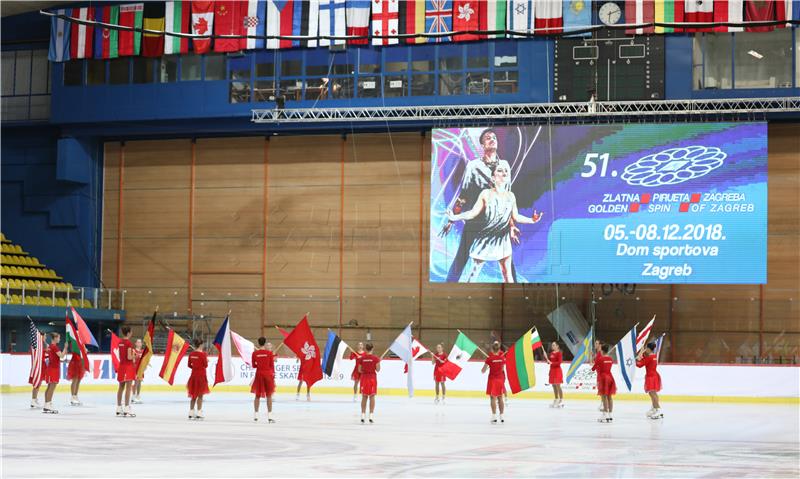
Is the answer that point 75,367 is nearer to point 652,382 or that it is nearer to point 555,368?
point 555,368

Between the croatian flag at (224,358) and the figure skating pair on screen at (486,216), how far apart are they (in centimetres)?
1399

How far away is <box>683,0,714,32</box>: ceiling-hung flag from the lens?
4128cm

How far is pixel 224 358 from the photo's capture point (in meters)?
26.6

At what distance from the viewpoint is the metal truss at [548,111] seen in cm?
3894

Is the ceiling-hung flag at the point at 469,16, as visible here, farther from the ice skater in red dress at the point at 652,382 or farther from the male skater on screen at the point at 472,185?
the ice skater in red dress at the point at 652,382

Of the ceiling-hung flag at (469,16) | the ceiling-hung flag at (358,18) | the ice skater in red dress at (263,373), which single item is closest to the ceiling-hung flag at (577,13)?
the ceiling-hung flag at (469,16)

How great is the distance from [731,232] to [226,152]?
21.5 meters

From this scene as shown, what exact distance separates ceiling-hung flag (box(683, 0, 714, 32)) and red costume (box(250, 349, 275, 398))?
2438 cm

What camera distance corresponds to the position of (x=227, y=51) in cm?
4578

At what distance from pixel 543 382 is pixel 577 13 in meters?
14.4

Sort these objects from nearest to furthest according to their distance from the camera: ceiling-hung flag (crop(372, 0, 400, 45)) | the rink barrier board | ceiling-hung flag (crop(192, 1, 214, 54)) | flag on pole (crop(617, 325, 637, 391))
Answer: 1. flag on pole (crop(617, 325, 637, 391))
2. the rink barrier board
3. ceiling-hung flag (crop(372, 0, 400, 45))
4. ceiling-hung flag (crop(192, 1, 214, 54))

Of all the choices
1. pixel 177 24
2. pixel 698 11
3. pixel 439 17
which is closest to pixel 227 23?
pixel 177 24

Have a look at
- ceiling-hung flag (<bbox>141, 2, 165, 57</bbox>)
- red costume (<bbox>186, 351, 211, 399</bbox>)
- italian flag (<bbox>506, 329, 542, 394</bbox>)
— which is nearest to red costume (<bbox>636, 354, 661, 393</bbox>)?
italian flag (<bbox>506, 329, 542, 394</bbox>)

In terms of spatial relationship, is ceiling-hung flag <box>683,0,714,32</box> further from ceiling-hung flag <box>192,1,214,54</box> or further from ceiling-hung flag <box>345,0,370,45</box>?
ceiling-hung flag <box>192,1,214,54</box>
